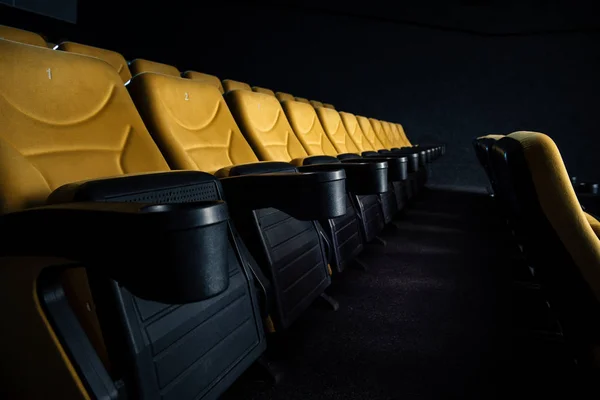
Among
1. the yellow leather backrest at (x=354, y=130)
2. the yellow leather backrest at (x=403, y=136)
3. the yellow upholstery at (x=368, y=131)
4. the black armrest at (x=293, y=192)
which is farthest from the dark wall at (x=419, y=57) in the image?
the black armrest at (x=293, y=192)

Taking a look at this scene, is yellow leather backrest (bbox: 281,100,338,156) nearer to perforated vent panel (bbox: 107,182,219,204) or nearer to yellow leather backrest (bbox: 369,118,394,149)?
perforated vent panel (bbox: 107,182,219,204)

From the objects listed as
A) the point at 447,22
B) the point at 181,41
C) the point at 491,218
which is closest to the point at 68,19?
the point at 181,41

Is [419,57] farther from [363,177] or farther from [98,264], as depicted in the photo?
[98,264]

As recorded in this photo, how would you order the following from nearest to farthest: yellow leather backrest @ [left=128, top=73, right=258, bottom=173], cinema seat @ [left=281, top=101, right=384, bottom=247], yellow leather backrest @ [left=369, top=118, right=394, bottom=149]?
1. yellow leather backrest @ [left=128, top=73, right=258, bottom=173]
2. cinema seat @ [left=281, top=101, right=384, bottom=247]
3. yellow leather backrest @ [left=369, top=118, right=394, bottom=149]

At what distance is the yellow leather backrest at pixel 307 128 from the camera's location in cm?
179

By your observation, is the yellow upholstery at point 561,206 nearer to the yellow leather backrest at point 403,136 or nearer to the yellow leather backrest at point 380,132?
the yellow leather backrest at point 380,132

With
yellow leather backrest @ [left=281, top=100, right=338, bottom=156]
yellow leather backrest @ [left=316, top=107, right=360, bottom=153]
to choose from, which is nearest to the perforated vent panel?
yellow leather backrest @ [left=281, top=100, right=338, bottom=156]

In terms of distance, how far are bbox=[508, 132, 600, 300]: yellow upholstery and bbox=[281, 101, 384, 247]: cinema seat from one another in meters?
0.62

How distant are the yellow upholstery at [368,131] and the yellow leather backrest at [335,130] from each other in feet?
1.91

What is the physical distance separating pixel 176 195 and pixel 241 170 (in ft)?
0.81

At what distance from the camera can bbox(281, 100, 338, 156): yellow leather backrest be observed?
1789 mm

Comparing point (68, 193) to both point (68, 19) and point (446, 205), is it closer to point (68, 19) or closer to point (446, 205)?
point (446, 205)

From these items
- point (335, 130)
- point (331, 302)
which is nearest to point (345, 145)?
point (335, 130)

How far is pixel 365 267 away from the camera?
1.54 m
